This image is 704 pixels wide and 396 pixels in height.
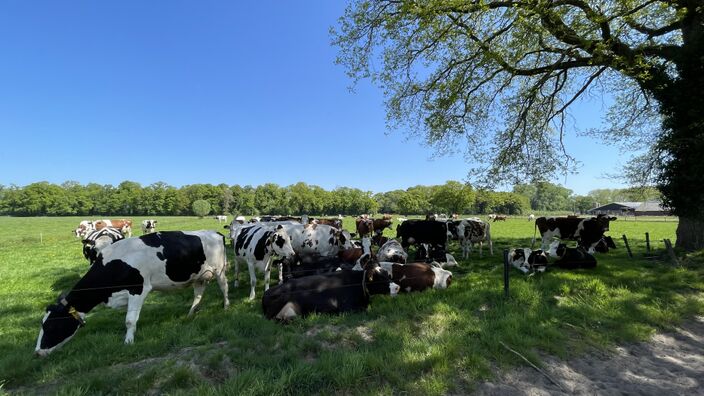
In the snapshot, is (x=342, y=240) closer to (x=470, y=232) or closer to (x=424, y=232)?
(x=424, y=232)

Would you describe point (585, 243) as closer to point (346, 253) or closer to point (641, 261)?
point (641, 261)

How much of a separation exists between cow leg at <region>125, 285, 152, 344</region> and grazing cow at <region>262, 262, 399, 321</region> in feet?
6.75

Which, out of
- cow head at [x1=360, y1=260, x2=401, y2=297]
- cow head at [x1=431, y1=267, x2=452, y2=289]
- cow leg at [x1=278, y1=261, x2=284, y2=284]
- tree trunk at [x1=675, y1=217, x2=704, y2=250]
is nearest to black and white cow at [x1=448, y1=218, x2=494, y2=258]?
cow head at [x1=431, y1=267, x2=452, y2=289]

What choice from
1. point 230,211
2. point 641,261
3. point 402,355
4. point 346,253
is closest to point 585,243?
point 641,261

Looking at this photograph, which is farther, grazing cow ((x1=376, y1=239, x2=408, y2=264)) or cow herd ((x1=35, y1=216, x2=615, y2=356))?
grazing cow ((x1=376, y1=239, x2=408, y2=264))

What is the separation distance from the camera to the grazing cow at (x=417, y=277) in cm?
796

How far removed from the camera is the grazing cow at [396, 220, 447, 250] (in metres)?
14.9

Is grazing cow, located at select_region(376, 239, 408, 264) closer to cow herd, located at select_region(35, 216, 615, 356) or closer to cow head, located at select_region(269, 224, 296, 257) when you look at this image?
cow herd, located at select_region(35, 216, 615, 356)

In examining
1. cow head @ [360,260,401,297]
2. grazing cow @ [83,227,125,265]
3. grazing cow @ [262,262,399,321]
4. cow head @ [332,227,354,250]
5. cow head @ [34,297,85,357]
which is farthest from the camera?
cow head @ [332,227,354,250]

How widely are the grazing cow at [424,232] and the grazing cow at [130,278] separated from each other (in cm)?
1022

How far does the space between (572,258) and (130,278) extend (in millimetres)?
11105

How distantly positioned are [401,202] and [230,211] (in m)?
55.4

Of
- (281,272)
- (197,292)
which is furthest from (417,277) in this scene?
(197,292)

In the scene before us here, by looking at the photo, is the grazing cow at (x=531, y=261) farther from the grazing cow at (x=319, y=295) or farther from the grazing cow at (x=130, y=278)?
the grazing cow at (x=130, y=278)
